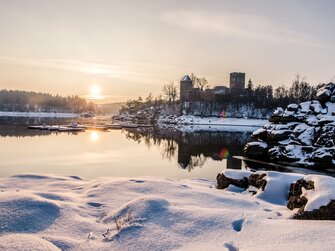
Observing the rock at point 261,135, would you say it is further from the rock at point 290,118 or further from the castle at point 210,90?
the castle at point 210,90

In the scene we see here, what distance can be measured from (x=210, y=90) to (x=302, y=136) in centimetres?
10360

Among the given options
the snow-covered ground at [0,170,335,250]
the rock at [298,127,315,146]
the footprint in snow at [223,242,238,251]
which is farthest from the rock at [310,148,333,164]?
the footprint in snow at [223,242,238,251]

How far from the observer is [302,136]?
96.5 feet

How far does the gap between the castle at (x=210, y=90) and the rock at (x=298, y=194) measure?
11278cm

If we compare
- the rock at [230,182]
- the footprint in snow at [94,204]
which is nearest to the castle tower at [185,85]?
the rock at [230,182]

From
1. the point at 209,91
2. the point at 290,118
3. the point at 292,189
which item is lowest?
the point at 292,189

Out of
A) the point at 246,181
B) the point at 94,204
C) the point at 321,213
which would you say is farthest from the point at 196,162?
the point at 321,213

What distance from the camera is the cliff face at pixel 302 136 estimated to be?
88.0ft

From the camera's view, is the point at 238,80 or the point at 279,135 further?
the point at 238,80

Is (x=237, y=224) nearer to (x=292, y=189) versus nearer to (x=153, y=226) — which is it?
(x=153, y=226)

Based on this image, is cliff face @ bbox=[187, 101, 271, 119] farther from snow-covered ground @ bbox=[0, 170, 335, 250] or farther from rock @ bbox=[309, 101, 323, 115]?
snow-covered ground @ bbox=[0, 170, 335, 250]

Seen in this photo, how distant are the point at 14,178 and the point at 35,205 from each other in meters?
6.73

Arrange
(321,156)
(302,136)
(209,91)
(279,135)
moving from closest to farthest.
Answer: (321,156)
(302,136)
(279,135)
(209,91)

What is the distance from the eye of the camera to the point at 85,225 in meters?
6.13
